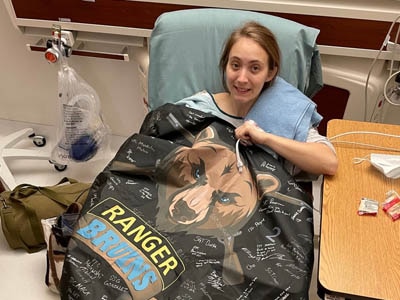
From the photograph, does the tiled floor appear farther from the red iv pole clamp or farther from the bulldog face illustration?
the bulldog face illustration

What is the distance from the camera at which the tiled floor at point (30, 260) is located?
6.45 ft

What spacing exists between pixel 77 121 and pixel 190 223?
104 cm

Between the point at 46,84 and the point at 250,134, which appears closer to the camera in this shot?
the point at 250,134

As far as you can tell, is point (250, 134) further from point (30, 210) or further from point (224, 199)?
point (30, 210)

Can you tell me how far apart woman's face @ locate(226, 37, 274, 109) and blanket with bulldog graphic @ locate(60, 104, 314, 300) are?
0.42 feet

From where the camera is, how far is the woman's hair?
59.8 inches

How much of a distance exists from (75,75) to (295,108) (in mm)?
1095

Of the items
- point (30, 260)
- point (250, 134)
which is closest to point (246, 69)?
point (250, 134)

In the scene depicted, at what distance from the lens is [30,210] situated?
2.02 m

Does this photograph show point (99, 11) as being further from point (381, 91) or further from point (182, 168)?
point (381, 91)

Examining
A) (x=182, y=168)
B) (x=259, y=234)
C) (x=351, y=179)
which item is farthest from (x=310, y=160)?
(x=182, y=168)

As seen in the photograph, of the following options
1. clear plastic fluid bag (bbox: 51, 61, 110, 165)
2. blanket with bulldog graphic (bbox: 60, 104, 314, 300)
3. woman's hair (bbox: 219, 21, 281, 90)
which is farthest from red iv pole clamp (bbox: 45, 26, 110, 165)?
woman's hair (bbox: 219, 21, 281, 90)

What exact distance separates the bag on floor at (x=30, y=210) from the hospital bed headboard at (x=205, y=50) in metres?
0.70

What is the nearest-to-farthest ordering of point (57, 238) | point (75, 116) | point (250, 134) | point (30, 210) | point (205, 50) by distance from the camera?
point (250, 134) → point (205, 50) → point (57, 238) → point (30, 210) → point (75, 116)
